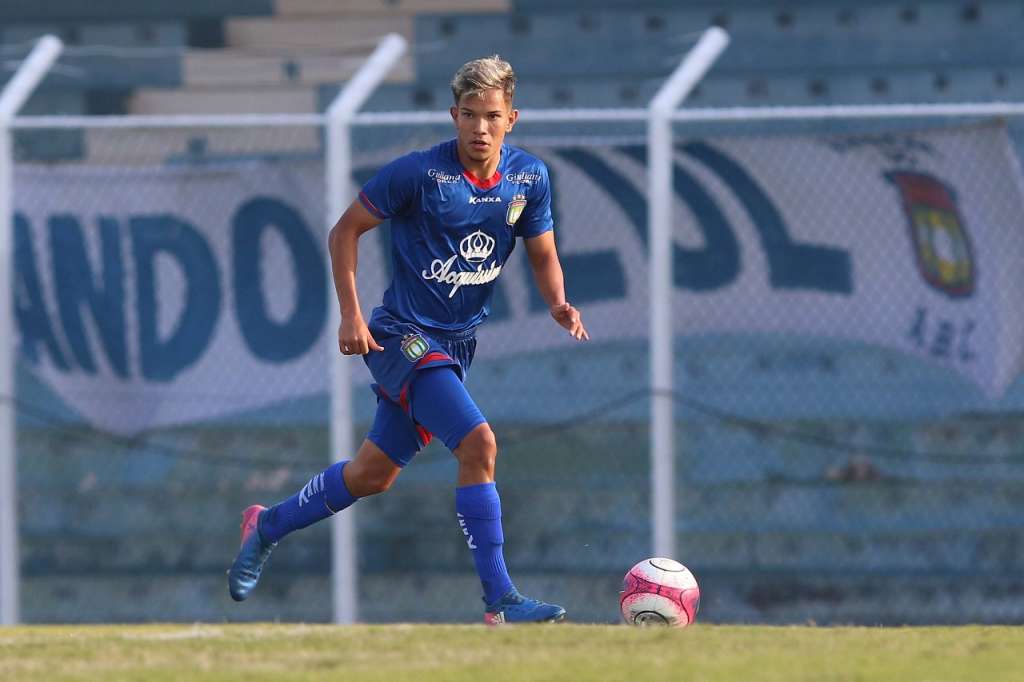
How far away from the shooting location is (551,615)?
5.54m

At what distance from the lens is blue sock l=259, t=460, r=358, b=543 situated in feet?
19.9

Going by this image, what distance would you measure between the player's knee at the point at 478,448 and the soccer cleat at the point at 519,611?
41 centimetres

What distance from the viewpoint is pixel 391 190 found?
18.6ft

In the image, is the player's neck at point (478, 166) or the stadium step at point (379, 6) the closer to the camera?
the player's neck at point (478, 166)

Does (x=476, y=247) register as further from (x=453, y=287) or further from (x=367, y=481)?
(x=367, y=481)

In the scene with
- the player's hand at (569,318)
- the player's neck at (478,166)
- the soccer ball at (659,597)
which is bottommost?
the soccer ball at (659,597)

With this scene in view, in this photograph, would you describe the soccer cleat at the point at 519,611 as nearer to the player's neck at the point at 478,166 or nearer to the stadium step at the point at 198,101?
the player's neck at the point at 478,166

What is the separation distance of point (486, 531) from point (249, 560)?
104 cm

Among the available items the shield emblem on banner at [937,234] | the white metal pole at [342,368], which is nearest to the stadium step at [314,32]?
the white metal pole at [342,368]

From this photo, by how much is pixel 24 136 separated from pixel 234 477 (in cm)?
307

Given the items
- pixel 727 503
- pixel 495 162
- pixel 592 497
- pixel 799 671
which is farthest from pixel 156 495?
pixel 799 671

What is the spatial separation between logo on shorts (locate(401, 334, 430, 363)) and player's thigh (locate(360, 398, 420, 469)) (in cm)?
28

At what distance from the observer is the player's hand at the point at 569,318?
19.2 feet

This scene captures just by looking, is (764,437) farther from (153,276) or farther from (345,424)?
(153,276)
